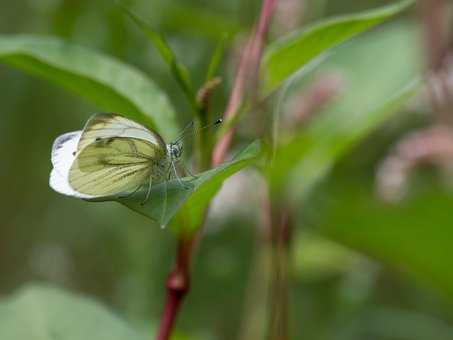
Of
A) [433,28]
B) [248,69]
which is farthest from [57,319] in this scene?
[433,28]

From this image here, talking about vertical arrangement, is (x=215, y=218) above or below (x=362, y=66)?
below

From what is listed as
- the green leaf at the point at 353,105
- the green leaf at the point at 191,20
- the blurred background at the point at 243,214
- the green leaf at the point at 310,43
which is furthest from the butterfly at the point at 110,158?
the green leaf at the point at 191,20

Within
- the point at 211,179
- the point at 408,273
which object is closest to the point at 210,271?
the point at 408,273

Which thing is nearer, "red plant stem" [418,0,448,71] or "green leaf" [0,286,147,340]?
"green leaf" [0,286,147,340]

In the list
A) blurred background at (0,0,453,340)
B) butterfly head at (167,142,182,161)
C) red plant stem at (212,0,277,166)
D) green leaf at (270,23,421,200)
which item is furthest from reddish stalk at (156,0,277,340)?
blurred background at (0,0,453,340)

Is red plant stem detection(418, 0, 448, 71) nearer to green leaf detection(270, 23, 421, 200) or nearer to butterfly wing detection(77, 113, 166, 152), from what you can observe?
green leaf detection(270, 23, 421, 200)

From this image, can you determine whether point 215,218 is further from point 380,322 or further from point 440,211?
point 440,211
